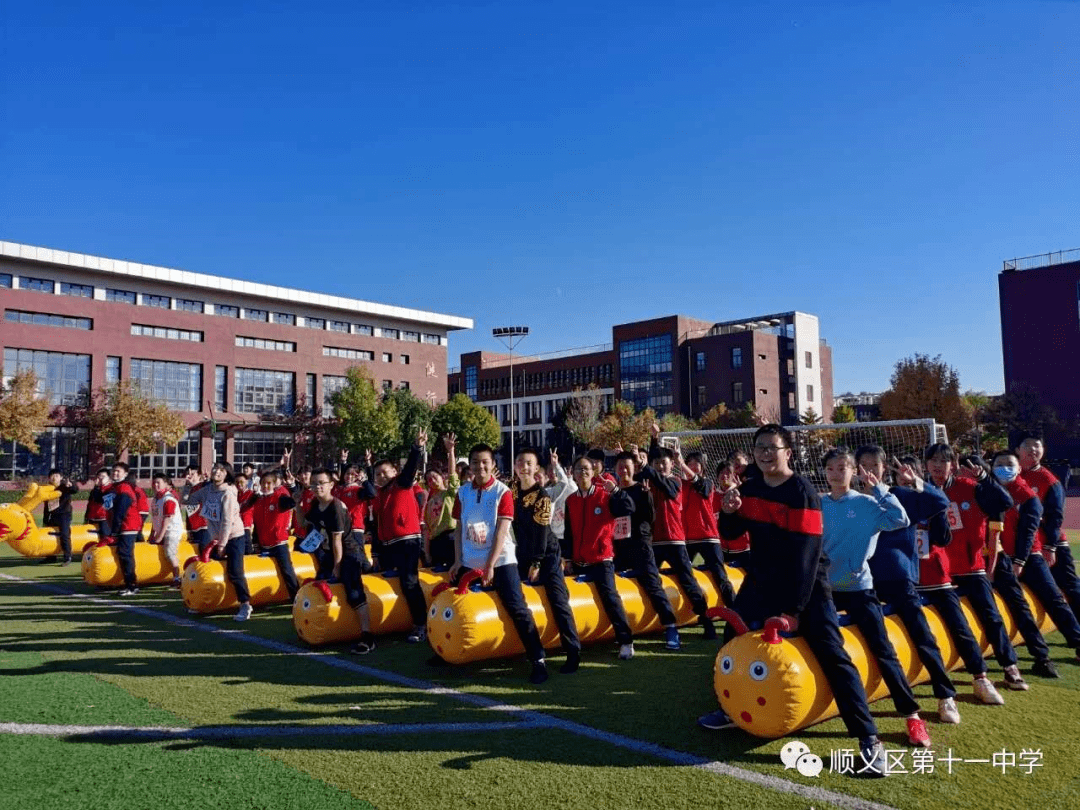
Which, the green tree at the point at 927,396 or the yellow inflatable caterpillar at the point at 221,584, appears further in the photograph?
the green tree at the point at 927,396

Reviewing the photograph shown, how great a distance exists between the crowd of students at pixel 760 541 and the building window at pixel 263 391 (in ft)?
141

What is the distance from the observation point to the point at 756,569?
5.14 metres

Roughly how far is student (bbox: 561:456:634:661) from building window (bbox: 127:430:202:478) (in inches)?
1794

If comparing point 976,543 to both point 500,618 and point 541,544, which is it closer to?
point 541,544

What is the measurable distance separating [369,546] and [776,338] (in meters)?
60.9

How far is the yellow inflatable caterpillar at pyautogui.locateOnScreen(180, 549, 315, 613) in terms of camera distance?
9.93m

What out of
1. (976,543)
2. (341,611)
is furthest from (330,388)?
(976,543)

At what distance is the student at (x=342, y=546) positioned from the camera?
818 centimetres

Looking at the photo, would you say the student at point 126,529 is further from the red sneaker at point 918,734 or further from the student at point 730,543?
the red sneaker at point 918,734

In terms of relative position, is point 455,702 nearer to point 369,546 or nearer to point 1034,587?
point 1034,587

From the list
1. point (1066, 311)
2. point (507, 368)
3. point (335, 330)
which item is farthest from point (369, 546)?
point (507, 368)

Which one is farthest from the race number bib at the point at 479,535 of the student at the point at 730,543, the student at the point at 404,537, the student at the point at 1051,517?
the student at the point at 1051,517

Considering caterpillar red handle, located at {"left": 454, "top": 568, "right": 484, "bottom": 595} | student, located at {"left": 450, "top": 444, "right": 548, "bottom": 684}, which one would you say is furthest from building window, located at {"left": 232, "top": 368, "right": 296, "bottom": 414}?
student, located at {"left": 450, "top": 444, "right": 548, "bottom": 684}

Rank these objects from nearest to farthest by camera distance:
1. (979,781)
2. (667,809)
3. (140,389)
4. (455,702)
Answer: (667,809), (979,781), (455,702), (140,389)
